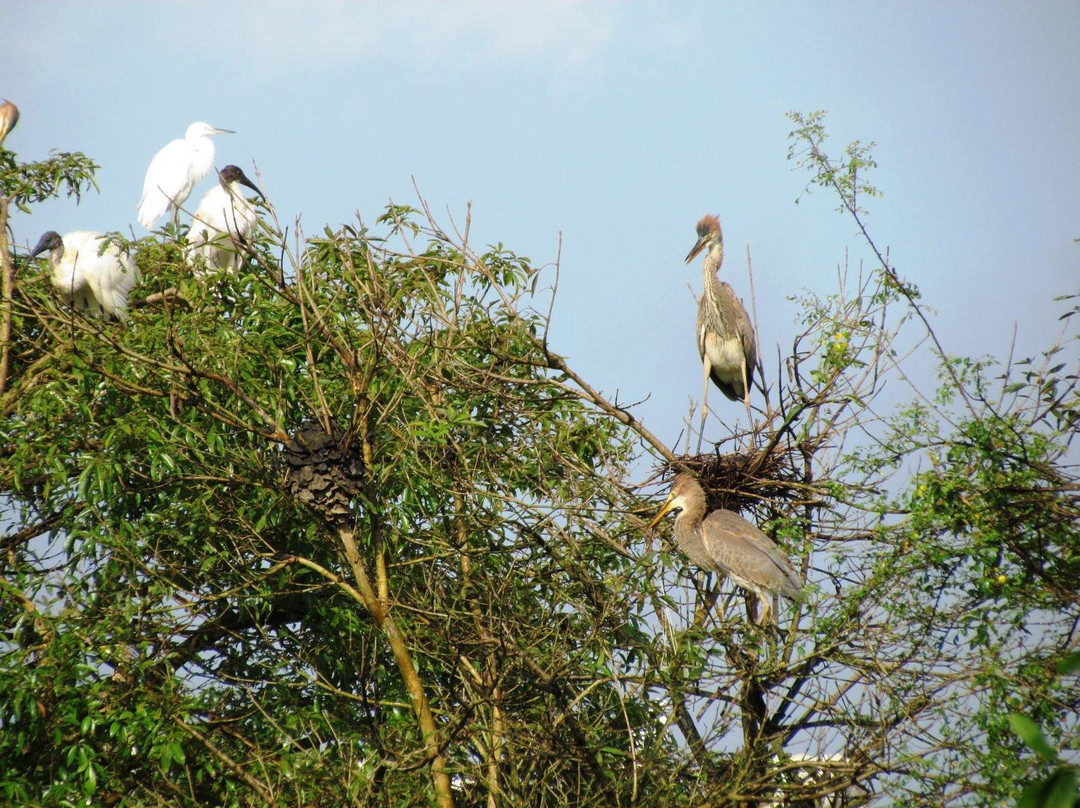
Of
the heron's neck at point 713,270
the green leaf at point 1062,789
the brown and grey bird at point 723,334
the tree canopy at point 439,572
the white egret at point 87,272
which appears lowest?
the green leaf at point 1062,789

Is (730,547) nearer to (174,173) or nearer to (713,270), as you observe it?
(713,270)

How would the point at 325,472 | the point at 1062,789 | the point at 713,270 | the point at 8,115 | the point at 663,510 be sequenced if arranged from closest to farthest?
the point at 1062,789
the point at 325,472
the point at 663,510
the point at 713,270
the point at 8,115

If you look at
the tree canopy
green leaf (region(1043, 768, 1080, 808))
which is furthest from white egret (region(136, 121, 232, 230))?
green leaf (region(1043, 768, 1080, 808))

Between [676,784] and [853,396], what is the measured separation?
1.89m

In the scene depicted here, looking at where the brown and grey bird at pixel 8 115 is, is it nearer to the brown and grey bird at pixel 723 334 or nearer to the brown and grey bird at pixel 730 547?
the brown and grey bird at pixel 723 334

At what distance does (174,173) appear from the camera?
9.86m

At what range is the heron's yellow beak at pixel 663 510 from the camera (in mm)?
4992

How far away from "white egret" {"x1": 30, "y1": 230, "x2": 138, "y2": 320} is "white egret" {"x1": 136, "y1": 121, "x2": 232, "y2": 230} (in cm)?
97

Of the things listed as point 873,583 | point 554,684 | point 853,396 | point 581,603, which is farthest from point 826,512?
point 554,684

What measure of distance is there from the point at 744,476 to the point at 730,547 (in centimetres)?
58

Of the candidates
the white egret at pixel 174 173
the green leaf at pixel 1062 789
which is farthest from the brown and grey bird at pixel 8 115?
the green leaf at pixel 1062 789

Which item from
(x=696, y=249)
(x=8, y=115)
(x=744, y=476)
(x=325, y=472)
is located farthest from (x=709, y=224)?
(x=8, y=115)

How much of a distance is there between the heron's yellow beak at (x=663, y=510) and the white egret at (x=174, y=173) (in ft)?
20.1

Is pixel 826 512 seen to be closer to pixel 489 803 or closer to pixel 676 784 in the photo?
pixel 676 784
